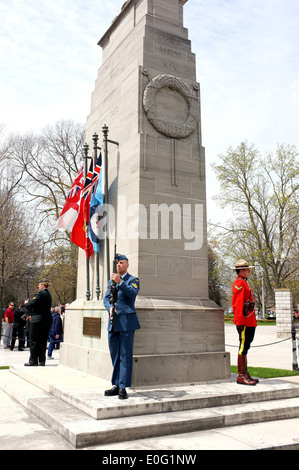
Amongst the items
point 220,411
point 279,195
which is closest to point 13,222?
point 220,411

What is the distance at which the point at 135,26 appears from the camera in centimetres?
815

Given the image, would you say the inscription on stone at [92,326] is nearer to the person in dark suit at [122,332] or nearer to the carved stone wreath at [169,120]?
the person in dark suit at [122,332]

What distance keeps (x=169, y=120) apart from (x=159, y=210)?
1863mm

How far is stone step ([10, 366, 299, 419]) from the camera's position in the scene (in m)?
4.94

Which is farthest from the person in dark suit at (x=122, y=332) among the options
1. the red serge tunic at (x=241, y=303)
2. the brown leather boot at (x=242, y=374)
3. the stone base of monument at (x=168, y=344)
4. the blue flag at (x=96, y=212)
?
the blue flag at (x=96, y=212)

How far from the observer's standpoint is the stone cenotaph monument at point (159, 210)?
650 cm

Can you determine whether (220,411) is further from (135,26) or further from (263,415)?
(135,26)

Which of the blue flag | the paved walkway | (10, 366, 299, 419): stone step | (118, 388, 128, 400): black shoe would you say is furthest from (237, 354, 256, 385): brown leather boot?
the blue flag

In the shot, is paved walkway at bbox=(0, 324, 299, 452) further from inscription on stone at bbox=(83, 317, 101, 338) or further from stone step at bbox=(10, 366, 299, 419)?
inscription on stone at bbox=(83, 317, 101, 338)

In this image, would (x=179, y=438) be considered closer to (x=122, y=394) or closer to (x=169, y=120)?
(x=122, y=394)

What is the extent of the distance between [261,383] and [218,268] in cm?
2643

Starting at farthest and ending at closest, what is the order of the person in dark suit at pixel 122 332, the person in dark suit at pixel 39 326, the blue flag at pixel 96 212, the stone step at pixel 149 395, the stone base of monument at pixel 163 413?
the person in dark suit at pixel 39 326, the blue flag at pixel 96 212, the person in dark suit at pixel 122 332, the stone step at pixel 149 395, the stone base of monument at pixel 163 413

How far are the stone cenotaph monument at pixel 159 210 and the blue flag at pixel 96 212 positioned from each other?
0.78 feet
